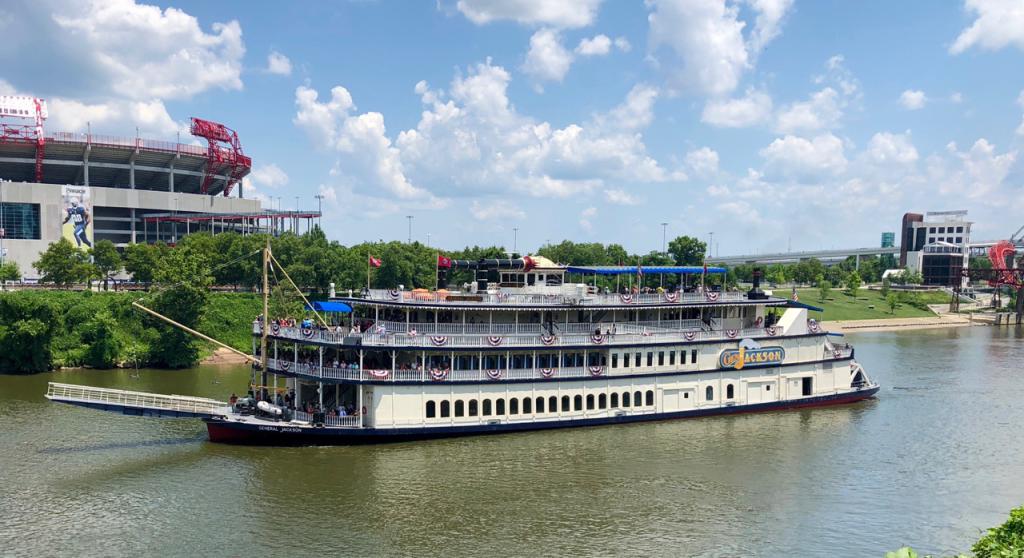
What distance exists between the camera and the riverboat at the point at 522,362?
32244 mm

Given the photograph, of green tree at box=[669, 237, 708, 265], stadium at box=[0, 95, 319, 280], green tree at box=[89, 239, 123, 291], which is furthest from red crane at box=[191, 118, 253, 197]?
green tree at box=[669, 237, 708, 265]

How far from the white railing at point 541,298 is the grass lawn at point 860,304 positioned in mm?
60009

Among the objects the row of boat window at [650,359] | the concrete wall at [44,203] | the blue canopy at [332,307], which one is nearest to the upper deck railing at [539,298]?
the blue canopy at [332,307]

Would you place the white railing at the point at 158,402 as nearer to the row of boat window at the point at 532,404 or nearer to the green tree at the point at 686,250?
the row of boat window at the point at 532,404

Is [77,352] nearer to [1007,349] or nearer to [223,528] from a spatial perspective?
[223,528]

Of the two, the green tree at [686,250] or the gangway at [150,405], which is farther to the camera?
the green tree at [686,250]

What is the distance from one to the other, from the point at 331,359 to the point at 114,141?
82.8 metres

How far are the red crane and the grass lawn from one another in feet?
269

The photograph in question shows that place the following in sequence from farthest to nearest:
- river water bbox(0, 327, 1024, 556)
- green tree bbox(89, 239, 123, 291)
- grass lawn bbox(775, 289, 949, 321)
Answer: grass lawn bbox(775, 289, 949, 321) < green tree bbox(89, 239, 123, 291) < river water bbox(0, 327, 1024, 556)

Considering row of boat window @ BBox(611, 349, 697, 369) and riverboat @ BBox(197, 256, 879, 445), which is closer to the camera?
riverboat @ BBox(197, 256, 879, 445)

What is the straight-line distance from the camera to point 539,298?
36.8m

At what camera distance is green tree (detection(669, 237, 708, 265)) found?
92.8 metres

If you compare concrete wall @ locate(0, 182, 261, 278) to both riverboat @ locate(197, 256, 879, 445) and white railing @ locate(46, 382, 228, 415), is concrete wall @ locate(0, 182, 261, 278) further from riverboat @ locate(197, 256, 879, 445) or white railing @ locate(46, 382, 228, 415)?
riverboat @ locate(197, 256, 879, 445)

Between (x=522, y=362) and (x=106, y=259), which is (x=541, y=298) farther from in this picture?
(x=106, y=259)
